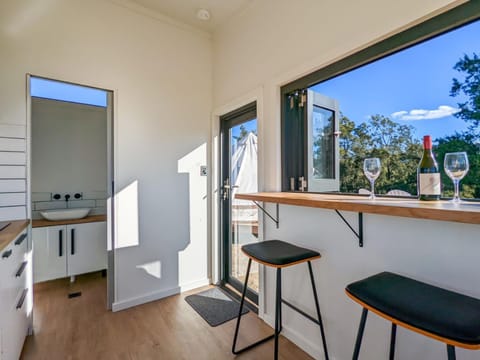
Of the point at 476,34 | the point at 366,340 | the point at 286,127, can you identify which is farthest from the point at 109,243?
the point at 476,34

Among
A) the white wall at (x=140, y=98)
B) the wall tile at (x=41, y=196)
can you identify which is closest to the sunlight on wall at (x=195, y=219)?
the white wall at (x=140, y=98)

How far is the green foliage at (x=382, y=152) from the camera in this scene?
134 cm

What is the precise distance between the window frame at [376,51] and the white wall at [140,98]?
1174mm

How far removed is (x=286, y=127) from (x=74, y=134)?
2.88 metres

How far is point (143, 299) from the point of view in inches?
97.1

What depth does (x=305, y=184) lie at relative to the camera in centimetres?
193

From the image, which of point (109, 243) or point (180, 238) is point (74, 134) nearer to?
point (109, 243)

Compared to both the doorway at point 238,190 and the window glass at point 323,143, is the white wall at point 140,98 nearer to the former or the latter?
the doorway at point 238,190

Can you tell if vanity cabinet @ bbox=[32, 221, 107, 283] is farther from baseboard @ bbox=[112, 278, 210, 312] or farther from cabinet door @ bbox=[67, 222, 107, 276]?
baseboard @ bbox=[112, 278, 210, 312]

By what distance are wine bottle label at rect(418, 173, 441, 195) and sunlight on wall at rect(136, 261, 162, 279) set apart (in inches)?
92.9

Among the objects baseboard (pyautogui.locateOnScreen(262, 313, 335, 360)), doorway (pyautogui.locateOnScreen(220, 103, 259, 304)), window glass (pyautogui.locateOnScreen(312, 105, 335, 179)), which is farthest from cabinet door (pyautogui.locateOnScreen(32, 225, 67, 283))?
window glass (pyautogui.locateOnScreen(312, 105, 335, 179))

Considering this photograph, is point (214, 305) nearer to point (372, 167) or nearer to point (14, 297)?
point (14, 297)

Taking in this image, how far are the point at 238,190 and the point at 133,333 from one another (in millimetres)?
1582

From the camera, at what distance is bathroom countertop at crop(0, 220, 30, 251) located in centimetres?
133
